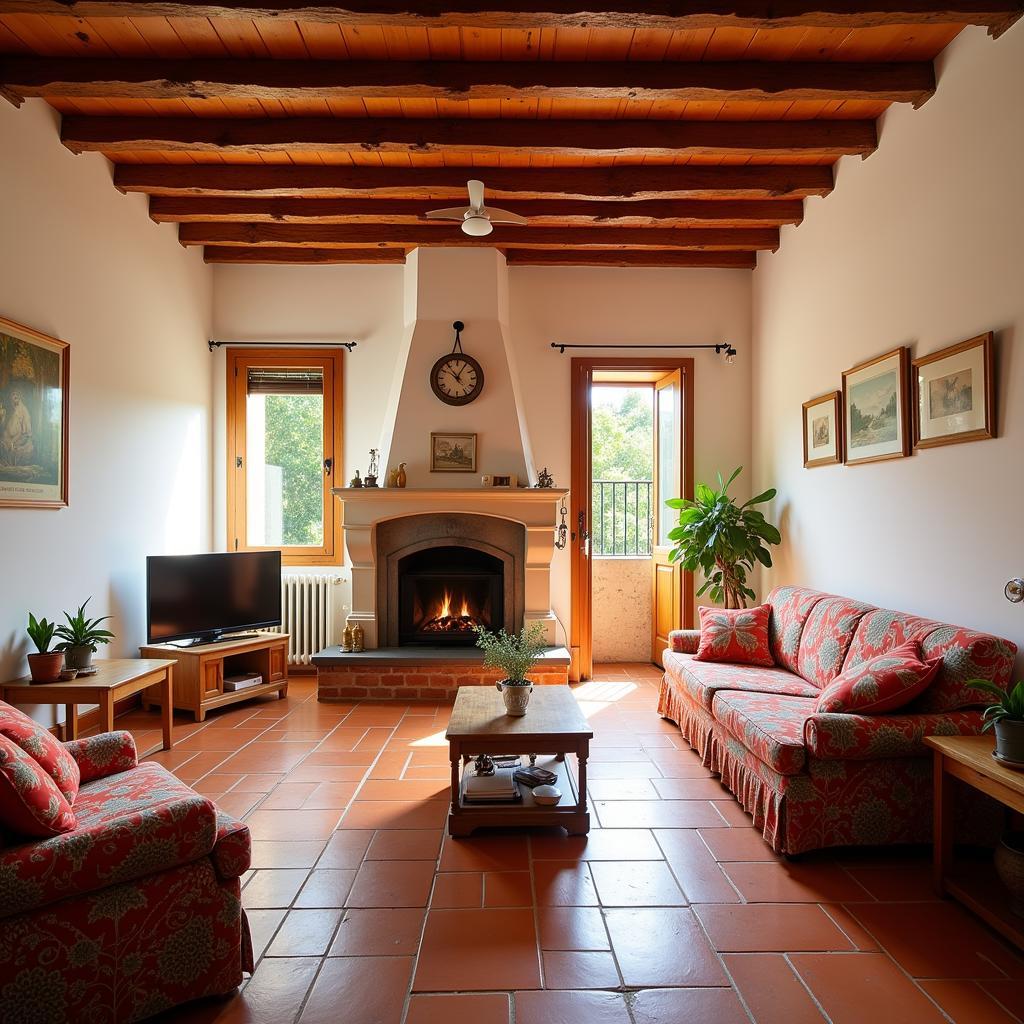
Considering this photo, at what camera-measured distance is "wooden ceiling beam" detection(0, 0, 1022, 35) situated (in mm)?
2688

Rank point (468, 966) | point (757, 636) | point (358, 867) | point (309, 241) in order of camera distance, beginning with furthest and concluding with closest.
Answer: point (309, 241), point (757, 636), point (358, 867), point (468, 966)

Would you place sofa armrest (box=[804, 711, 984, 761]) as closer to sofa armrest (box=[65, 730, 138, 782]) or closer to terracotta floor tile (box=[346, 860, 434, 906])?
terracotta floor tile (box=[346, 860, 434, 906])

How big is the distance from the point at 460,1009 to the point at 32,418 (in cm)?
335

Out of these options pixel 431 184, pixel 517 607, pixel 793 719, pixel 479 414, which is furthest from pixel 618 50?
pixel 517 607

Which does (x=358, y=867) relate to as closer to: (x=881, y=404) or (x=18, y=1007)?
(x=18, y=1007)

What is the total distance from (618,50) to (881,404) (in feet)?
7.14

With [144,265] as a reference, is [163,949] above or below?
below

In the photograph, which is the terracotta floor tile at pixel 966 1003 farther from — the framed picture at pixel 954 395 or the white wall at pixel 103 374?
the white wall at pixel 103 374

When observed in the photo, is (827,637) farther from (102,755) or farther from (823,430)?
(102,755)

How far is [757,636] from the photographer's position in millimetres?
4051

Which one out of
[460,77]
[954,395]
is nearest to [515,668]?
[954,395]

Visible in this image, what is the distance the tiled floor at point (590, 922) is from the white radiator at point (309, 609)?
2110 mm

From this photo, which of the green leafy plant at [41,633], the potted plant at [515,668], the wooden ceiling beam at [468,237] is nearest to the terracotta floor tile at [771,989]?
the potted plant at [515,668]

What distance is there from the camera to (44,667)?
3.34m
